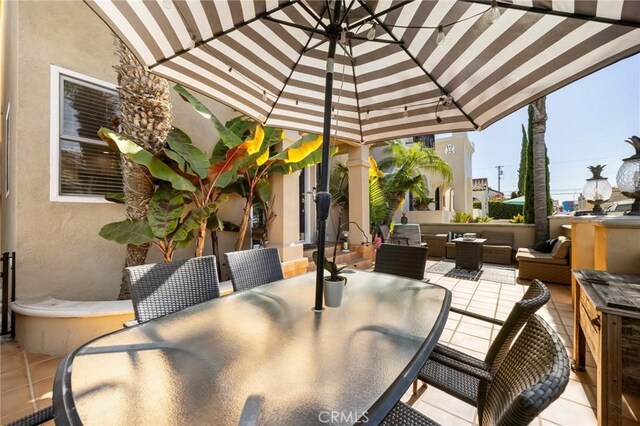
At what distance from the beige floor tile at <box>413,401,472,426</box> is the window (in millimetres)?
4582

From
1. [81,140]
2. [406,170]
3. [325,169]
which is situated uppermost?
[406,170]

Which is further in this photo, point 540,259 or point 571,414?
point 540,259

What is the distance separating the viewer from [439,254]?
8367 millimetres

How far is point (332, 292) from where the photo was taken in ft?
5.23

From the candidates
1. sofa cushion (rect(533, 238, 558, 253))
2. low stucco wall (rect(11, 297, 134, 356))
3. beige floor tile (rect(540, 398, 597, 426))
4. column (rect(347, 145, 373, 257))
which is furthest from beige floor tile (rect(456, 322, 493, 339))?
sofa cushion (rect(533, 238, 558, 253))

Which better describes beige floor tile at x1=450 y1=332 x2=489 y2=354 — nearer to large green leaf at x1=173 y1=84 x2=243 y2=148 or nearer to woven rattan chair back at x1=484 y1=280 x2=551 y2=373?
woven rattan chair back at x1=484 y1=280 x2=551 y2=373

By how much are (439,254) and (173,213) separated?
782 cm

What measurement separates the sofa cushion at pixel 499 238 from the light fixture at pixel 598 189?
411cm

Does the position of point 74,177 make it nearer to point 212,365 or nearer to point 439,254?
point 212,365

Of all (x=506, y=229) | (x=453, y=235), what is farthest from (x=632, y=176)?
(x=453, y=235)

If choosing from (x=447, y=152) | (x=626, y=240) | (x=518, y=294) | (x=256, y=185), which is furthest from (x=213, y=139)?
(x=447, y=152)

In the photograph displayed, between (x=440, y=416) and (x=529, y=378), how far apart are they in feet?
4.66

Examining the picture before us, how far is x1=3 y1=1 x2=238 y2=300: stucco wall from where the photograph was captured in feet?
10.3

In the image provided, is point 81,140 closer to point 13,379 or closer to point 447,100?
point 13,379
